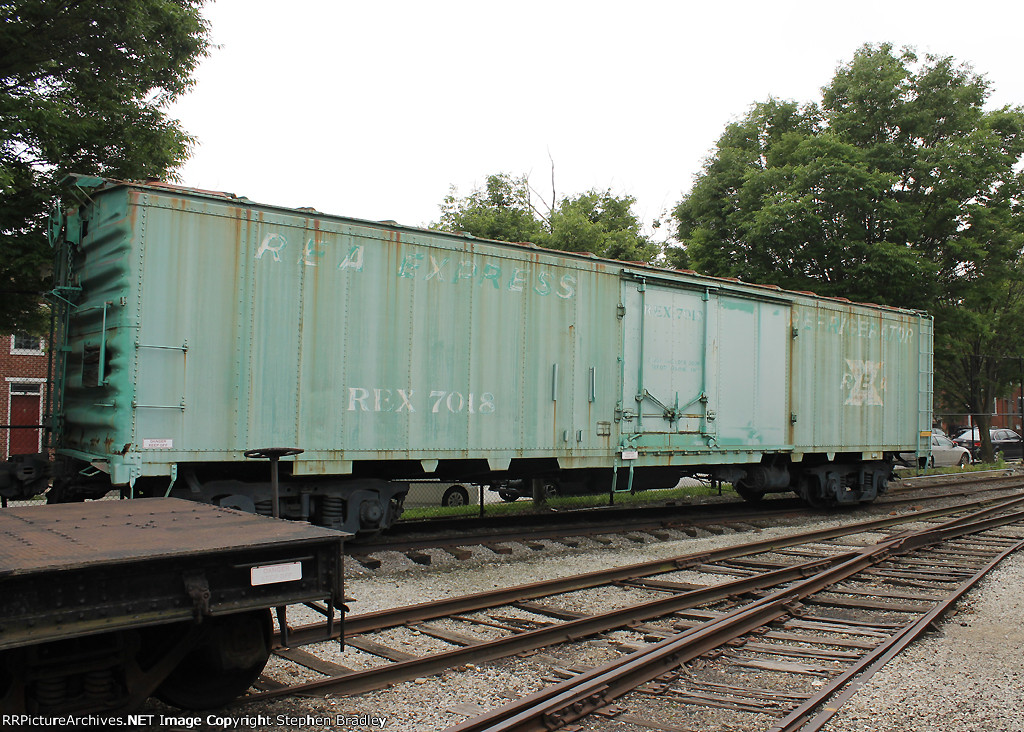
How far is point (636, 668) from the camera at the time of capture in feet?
16.6

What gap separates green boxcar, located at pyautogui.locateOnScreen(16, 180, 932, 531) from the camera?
7609 millimetres

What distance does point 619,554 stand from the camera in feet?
32.0

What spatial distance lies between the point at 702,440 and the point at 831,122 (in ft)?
46.0

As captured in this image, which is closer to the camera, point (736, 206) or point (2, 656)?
point (2, 656)

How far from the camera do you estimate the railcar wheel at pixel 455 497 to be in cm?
1576

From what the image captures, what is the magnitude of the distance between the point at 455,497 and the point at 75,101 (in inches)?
390

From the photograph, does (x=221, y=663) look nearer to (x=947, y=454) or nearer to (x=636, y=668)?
(x=636, y=668)

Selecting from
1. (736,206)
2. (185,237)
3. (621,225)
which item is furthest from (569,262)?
(621,225)

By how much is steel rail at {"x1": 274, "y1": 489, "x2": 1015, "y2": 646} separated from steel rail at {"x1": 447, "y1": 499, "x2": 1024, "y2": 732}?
1.27 m

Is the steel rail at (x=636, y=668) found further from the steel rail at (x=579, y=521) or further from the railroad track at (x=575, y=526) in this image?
the steel rail at (x=579, y=521)

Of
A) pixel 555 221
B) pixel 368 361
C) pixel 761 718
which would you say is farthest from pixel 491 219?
pixel 761 718

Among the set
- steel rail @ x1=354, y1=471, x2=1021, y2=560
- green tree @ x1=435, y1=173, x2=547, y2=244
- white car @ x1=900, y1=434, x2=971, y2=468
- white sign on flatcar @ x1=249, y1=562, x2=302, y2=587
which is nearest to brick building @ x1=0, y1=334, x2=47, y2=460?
green tree @ x1=435, y1=173, x2=547, y2=244

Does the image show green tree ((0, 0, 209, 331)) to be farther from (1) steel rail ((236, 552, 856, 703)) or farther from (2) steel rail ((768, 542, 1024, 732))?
(2) steel rail ((768, 542, 1024, 732))

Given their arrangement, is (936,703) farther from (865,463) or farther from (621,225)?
(621,225)
